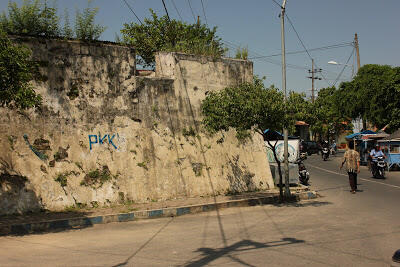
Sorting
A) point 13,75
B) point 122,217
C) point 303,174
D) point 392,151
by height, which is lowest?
point 122,217

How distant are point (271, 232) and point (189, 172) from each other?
562cm

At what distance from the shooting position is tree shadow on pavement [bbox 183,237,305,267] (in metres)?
6.10

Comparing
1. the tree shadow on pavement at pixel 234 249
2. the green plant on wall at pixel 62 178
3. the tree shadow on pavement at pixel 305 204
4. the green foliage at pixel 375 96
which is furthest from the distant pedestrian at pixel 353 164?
the green foliage at pixel 375 96

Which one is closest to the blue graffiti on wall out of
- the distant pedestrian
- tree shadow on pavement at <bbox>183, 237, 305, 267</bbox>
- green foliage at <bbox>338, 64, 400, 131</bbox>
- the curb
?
the curb

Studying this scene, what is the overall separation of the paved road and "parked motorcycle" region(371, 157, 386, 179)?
9006mm

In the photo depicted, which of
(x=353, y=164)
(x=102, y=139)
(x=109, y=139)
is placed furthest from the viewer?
(x=353, y=164)

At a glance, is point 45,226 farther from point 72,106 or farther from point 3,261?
point 72,106

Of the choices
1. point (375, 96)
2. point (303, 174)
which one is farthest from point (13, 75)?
point (375, 96)

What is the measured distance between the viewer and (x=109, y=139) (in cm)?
1228

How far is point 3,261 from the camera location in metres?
6.31

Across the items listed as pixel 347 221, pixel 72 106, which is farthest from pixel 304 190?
pixel 72 106

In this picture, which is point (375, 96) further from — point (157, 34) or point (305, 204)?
point (305, 204)

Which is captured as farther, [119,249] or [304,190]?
[304,190]

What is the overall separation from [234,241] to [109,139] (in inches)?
241
